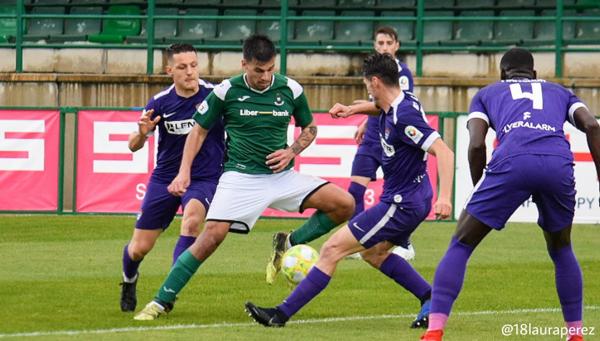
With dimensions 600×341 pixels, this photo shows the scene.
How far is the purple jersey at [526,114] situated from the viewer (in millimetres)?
8203

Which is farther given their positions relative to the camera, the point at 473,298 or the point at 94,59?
the point at 94,59

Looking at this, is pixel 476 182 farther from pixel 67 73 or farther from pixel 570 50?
pixel 67 73

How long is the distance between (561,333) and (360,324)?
141 cm

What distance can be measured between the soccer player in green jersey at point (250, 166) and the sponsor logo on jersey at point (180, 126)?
27.0 inches

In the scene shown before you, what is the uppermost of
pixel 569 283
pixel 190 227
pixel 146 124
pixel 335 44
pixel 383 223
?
pixel 335 44

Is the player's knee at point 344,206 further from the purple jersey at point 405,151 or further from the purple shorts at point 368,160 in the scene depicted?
the purple shorts at point 368,160

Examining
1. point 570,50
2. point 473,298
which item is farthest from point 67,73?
point 473,298

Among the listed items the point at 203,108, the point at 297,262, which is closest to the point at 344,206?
the point at 297,262

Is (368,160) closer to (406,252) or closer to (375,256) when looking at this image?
(406,252)

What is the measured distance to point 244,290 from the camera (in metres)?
11.8

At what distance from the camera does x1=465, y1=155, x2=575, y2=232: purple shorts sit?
8.12 meters

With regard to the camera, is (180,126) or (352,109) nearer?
(352,109)

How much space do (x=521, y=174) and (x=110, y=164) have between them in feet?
40.0

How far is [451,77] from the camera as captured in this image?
71.2 ft
